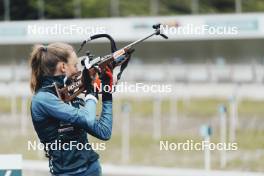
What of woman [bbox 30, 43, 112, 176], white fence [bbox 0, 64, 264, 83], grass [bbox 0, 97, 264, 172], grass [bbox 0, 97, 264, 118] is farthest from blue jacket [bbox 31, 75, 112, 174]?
white fence [bbox 0, 64, 264, 83]

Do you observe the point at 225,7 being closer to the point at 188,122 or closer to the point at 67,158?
the point at 188,122

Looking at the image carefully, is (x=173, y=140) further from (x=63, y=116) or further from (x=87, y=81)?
(x=63, y=116)

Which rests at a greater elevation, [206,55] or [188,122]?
[206,55]

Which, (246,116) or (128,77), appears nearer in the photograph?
(246,116)

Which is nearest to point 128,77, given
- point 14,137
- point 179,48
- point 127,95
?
point 179,48

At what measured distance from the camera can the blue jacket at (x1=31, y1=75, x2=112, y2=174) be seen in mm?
4629

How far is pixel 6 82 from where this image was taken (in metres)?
35.5

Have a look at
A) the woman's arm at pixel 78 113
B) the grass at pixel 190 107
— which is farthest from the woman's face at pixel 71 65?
the grass at pixel 190 107

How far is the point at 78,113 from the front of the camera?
466 centimetres

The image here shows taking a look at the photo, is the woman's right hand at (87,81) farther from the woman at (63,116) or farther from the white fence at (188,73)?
the white fence at (188,73)

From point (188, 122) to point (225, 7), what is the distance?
26046 mm

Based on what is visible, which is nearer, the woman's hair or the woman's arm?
the woman's arm

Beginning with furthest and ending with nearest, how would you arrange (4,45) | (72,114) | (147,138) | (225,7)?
(225,7) → (4,45) → (147,138) → (72,114)

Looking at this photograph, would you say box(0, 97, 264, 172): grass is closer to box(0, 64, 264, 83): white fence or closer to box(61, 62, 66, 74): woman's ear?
box(0, 64, 264, 83): white fence
